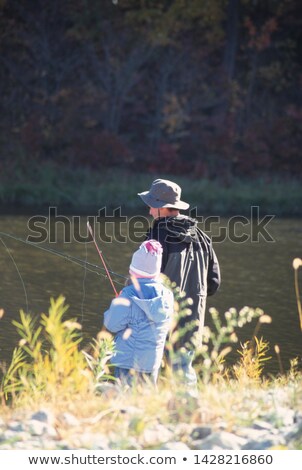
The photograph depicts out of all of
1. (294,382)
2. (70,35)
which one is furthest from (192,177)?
(294,382)

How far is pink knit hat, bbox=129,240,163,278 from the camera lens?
589cm

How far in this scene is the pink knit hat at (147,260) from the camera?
5887 mm

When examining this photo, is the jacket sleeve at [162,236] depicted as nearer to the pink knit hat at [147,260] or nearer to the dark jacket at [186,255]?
the dark jacket at [186,255]

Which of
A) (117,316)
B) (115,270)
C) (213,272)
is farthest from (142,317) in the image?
(115,270)

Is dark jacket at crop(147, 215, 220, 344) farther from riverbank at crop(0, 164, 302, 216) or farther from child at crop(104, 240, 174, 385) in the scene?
riverbank at crop(0, 164, 302, 216)

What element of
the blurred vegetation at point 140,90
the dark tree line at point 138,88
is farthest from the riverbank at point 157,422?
the dark tree line at point 138,88

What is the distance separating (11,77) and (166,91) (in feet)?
12.7

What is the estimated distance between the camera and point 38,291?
12188 millimetres

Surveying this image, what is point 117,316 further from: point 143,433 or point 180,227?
point 143,433

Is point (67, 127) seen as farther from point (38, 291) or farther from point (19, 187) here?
point (38, 291)

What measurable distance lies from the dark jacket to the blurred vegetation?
18681 millimetres

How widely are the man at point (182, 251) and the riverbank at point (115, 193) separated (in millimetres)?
14641

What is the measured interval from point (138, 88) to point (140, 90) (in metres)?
0.07

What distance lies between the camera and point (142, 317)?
5.97 m
